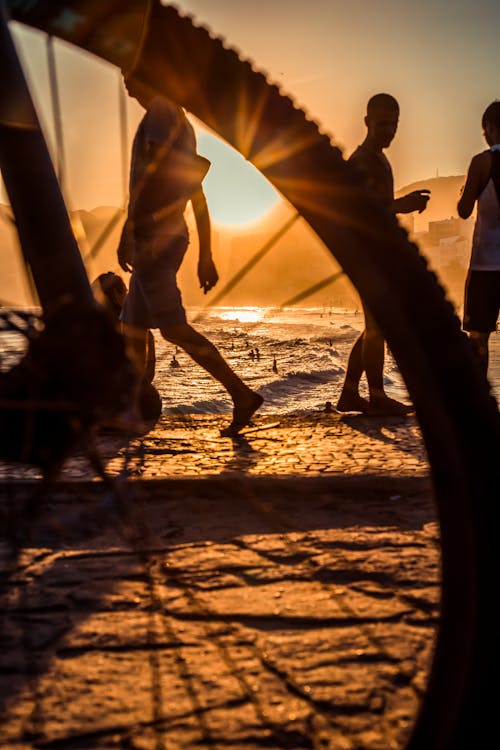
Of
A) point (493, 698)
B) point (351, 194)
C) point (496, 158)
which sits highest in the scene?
point (496, 158)

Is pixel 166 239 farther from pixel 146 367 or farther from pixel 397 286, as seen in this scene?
pixel 397 286

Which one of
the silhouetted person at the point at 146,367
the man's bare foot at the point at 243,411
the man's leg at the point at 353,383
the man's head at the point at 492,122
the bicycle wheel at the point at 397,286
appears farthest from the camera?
the man's leg at the point at 353,383

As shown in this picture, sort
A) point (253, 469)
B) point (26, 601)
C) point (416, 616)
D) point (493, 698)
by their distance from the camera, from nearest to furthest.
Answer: point (493, 698) < point (416, 616) < point (26, 601) < point (253, 469)

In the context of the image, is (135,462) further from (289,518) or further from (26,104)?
(26,104)

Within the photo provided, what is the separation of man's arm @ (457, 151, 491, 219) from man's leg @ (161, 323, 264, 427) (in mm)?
1833

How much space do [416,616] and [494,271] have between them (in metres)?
3.10

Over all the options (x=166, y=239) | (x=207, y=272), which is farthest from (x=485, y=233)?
(x=166, y=239)

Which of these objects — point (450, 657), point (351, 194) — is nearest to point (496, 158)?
point (351, 194)

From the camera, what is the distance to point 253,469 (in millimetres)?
3135

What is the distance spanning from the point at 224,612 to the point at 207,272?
8.13 ft

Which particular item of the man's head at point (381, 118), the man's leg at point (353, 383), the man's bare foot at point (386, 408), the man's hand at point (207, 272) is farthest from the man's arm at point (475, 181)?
the man's hand at point (207, 272)

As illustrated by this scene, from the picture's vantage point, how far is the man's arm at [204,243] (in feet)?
12.3

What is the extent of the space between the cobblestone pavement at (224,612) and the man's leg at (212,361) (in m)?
0.97

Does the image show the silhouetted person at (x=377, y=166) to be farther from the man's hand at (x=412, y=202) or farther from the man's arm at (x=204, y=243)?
the man's arm at (x=204, y=243)
